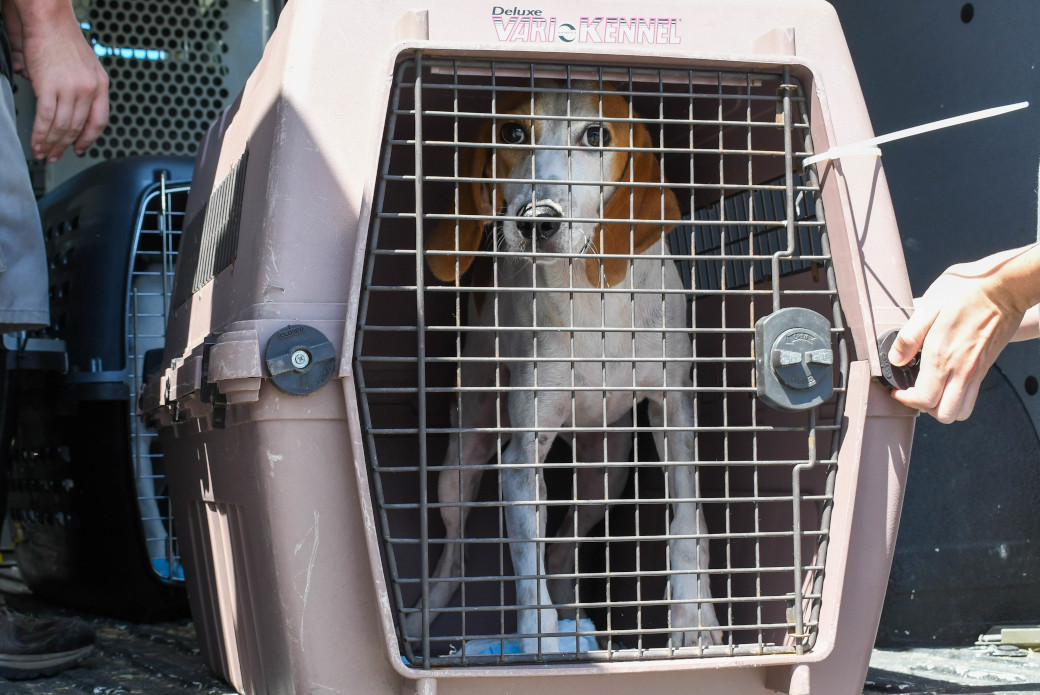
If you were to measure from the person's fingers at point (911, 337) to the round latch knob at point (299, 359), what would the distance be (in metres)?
0.64

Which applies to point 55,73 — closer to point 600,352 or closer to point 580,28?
point 580,28

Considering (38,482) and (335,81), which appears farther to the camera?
(38,482)

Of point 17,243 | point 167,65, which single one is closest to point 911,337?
point 17,243

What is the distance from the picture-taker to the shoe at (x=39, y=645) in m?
1.66

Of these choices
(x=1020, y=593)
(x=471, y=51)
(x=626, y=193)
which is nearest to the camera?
(x=471, y=51)

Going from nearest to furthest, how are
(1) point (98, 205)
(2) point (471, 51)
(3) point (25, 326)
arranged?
(2) point (471, 51) → (3) point (25, 326) → (1) point (98, 205)

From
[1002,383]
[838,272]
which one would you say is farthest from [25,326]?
[1002,383]

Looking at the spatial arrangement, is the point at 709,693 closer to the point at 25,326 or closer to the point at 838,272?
the point at 838,272

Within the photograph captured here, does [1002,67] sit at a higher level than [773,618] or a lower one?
higher

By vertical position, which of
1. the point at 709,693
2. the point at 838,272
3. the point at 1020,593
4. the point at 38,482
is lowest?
the point at 1020,593

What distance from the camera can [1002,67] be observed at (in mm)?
1837

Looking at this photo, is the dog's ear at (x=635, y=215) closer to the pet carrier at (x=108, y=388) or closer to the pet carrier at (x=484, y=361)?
the pet carrier at (x=484, y=361)

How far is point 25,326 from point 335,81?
55 cm

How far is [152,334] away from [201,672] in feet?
2.39
